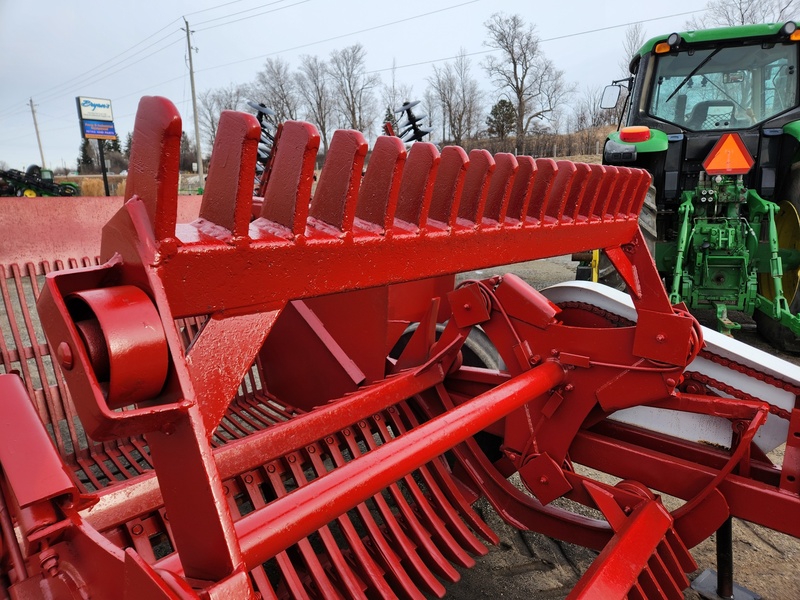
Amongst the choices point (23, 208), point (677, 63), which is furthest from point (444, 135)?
point (23, 208)

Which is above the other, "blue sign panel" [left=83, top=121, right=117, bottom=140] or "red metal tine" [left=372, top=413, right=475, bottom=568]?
"blue sign panel" [left=83, top=121, right=117, bottom=140]

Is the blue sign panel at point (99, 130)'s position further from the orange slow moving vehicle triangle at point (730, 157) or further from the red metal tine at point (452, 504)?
the red metal tine at point (452, 504)

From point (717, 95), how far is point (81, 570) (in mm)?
5693

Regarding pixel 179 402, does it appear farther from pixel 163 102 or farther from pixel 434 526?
pixel 434 526

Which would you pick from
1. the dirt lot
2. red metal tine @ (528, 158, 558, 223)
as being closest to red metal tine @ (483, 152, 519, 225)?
red metal tine @ (528, 158, 558, 223)

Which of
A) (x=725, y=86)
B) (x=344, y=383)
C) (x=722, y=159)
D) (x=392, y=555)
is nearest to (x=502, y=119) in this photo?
(x=725, y=86)

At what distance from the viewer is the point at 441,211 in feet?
3.92

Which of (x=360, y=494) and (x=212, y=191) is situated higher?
(x=212, y=191)

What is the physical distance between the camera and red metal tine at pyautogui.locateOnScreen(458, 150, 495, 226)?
1.22 metres

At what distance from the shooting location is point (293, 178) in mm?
900

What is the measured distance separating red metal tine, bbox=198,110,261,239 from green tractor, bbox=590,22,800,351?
3760 millimetres

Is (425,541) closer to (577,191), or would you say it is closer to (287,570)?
(287,570)

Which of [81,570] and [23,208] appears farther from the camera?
[23,208]

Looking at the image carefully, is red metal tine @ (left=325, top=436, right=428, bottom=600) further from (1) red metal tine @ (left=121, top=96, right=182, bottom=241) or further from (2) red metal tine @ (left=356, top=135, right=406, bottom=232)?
(1) red metal tine @ (left=121, top=96, right=182, bottom=241)
